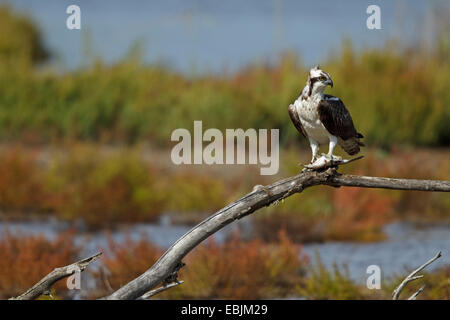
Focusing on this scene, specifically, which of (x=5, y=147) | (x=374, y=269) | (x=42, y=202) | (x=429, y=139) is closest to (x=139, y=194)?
(x=42, y=202)

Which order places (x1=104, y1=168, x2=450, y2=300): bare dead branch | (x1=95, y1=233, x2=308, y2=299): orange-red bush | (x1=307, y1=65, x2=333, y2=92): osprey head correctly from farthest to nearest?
(x1=95, y1=233, x2=308, y2=299): orange-red bush
(x1=307, y1=65, x2=333, y2=92): osprey head
(x1=104, y1=168, x2=450, y2=300): bare dead branch

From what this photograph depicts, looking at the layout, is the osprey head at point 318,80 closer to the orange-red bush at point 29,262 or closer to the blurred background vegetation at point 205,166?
the blurred background vegetation at point 205,166

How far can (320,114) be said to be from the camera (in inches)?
175

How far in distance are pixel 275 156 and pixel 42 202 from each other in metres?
3.42

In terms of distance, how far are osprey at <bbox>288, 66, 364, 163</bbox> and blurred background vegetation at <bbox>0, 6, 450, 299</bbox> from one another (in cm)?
235

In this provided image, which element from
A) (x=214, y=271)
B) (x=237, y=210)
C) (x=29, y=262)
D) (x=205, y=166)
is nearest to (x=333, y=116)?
(x=237, y=210)

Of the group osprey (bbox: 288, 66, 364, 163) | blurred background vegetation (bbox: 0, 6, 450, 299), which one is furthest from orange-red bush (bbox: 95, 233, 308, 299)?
osprey (bbox: 288, 66, 364, 163)

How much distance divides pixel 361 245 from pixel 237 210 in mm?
5936

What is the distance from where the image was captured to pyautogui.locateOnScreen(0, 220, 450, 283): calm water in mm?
8680

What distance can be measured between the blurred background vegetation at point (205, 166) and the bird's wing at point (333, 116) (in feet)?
7.95

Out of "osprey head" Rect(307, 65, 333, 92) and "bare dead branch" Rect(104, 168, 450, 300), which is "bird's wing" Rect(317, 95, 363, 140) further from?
"bare dead branch" Rect(104, 168, 450, 300)

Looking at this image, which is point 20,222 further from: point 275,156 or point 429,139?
point 429,139

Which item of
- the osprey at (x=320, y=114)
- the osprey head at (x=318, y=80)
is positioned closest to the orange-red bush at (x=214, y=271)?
the osprey at (x=320, y=114)

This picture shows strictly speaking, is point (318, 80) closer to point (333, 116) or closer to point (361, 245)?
point (333, 116)
